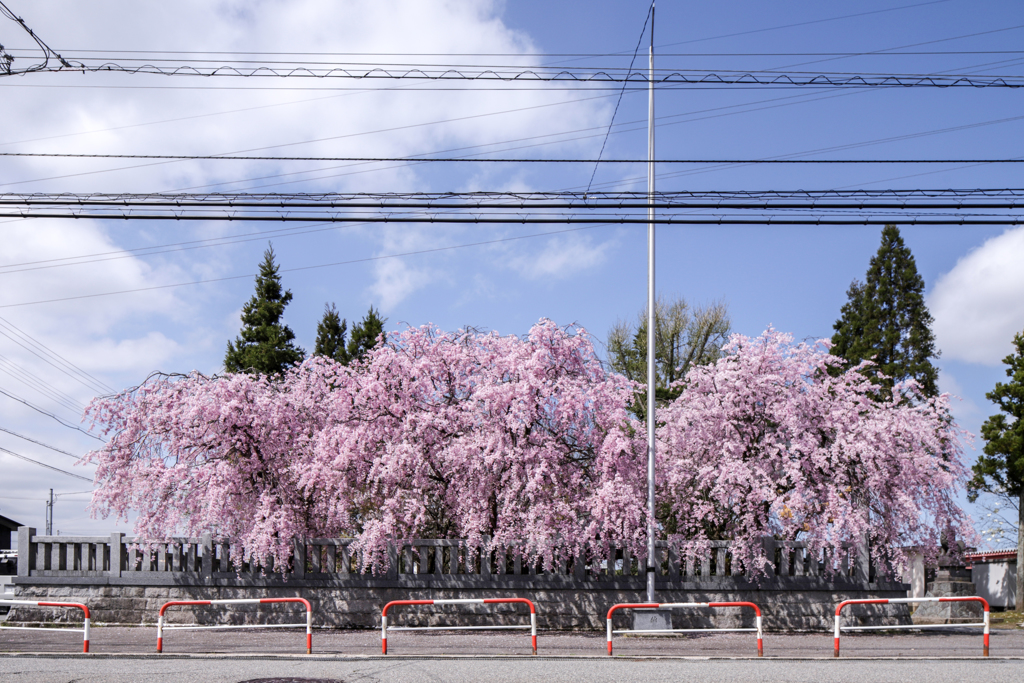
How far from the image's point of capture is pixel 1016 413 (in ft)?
109

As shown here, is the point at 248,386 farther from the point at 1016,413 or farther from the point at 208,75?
the point at 1016,413

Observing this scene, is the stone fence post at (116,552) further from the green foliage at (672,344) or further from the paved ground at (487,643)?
the green foliage at (672,344)

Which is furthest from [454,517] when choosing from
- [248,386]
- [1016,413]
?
[1016,413]

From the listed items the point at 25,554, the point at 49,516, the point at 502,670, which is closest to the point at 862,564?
the point at 502,670

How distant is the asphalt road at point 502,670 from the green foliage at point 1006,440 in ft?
70.1

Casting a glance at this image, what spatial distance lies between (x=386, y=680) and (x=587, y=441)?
35.5 ft

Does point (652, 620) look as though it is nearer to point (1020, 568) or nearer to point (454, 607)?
point (454, 607)

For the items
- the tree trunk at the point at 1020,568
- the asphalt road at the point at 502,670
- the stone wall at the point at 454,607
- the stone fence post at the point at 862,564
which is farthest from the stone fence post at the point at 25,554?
the tree trunk at the point at 1020,568

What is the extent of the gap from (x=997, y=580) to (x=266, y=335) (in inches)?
1441

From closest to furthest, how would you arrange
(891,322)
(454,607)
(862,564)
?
(454,607) → (862,564) → (891,322)

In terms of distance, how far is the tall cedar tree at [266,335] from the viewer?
43094mm

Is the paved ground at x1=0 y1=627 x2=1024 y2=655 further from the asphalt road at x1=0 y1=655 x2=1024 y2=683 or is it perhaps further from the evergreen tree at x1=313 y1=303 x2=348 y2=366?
the evergreen tree at x1=313 y1=303 x2=348 y2=366

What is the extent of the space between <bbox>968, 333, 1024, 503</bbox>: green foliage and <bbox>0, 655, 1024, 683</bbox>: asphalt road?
21.4 m

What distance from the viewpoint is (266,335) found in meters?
44.3
